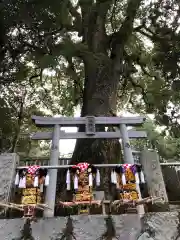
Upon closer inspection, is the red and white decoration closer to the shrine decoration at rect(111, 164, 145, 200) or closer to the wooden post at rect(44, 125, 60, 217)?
the wooden post at rect(44, 125, 60, 217)

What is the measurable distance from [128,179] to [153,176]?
0.41 meters

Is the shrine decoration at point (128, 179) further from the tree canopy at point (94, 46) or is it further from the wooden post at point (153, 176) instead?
the tree canopy at point (94, 46)

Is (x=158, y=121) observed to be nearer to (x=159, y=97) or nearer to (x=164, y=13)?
(x=159, y=97)

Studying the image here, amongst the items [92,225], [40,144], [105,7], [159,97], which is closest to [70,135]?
[92,225]

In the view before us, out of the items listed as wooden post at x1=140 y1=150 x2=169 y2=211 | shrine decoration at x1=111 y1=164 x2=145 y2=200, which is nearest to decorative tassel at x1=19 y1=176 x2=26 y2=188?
shrine decoration at x1=111 y1=164 x2=145 y2=200

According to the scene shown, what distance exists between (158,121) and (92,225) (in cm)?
655

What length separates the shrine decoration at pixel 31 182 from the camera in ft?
13.4

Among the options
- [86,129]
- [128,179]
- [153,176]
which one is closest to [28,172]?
[128,179]

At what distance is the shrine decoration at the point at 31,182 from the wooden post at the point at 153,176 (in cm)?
157

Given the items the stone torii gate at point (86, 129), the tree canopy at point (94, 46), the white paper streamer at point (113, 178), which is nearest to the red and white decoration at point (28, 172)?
the stone torii gate at point (86, 129)

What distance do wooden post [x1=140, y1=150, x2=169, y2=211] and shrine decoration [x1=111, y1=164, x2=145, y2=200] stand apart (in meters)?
0.13

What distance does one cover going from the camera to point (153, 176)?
447cm

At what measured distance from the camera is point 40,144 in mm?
16344

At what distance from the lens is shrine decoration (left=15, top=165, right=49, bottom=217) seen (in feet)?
13.4
